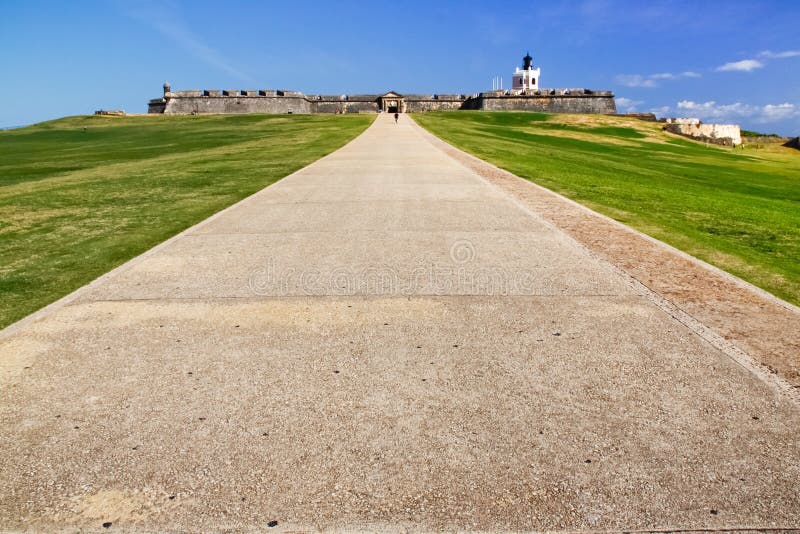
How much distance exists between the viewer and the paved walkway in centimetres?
284

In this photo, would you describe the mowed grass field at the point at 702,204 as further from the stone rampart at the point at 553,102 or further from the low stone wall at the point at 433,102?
the low stone wall at the point at 433,102

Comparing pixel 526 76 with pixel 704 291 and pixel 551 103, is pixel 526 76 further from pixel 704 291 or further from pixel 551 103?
pixel 704 291

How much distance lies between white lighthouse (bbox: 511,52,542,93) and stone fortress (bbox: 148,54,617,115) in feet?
155

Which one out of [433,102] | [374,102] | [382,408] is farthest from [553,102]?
[382,408]

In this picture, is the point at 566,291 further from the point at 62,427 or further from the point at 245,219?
the point at 245,219

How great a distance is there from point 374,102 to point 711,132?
135ft

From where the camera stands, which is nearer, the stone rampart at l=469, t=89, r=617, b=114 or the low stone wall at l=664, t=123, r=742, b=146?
the low stone wall at l=664, t=123, r=742, b=146

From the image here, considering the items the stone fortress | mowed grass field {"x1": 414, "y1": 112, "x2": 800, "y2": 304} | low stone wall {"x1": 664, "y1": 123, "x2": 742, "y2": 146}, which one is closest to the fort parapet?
the stone fortress

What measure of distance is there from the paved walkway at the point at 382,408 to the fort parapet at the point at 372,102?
6582cm

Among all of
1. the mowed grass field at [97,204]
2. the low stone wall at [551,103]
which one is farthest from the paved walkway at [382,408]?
the low stone wall at [551,103]

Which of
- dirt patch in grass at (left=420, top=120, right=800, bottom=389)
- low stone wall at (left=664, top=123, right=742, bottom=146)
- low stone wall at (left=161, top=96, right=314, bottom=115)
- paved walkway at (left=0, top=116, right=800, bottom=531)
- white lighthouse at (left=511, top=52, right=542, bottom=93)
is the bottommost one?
paved walkway at (left=0, top=116, right=800, bottom=531)

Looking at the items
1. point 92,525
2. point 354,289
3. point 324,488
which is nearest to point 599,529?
point 324,488

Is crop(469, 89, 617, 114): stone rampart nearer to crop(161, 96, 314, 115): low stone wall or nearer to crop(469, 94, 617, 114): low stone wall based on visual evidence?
crop(469, 94, 617, 114): low stone wall

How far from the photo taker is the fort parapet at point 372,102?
2650 inches
